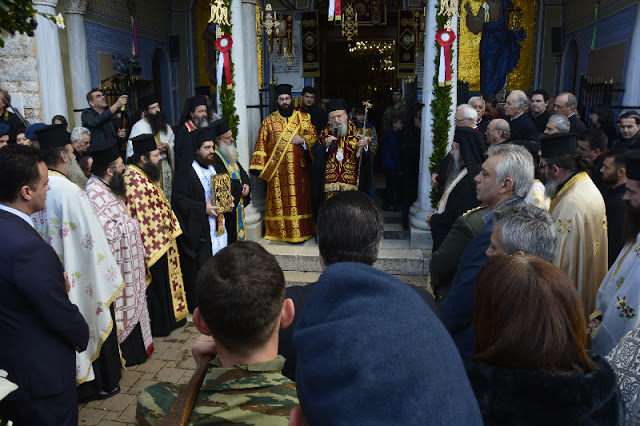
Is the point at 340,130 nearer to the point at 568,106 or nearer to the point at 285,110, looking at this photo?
the point at 285,110

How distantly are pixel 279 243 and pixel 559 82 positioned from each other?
8933 millimetres

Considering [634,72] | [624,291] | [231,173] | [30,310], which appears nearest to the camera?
[624,291]

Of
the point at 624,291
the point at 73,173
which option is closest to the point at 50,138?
the point at 73,173

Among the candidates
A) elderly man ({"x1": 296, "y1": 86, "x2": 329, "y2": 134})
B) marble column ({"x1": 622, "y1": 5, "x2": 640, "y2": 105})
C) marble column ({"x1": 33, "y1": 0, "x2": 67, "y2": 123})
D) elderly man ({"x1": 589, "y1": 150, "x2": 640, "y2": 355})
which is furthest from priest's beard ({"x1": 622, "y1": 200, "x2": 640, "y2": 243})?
marble column ({"x1": 33, "y1": 0, "x2": 67, "y2": 123})

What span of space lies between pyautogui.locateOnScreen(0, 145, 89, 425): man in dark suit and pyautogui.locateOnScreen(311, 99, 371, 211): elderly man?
4.19 meters

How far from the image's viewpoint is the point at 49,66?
7.52 meters

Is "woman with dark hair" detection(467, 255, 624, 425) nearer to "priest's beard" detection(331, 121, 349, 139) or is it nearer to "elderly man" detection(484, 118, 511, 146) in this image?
"elderly man" detection(484, 118, 511, 146)

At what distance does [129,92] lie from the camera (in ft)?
28.5

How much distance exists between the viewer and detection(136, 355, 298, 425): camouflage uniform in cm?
115

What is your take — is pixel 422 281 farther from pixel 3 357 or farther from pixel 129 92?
pixel 129 92

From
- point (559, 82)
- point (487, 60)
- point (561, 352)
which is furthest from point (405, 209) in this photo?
point (559, 82)

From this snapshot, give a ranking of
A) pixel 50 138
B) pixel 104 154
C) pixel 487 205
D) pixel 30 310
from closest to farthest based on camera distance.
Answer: pixel 30 310, pixel 487 205, pixel 50 138, pixel 104 154

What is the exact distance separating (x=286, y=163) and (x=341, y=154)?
829mm

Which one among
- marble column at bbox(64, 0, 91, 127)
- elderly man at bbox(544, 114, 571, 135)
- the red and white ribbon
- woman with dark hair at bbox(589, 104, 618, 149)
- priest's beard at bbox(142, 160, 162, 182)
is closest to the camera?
priest's beard at bbox(142, 160, 162, 182)
